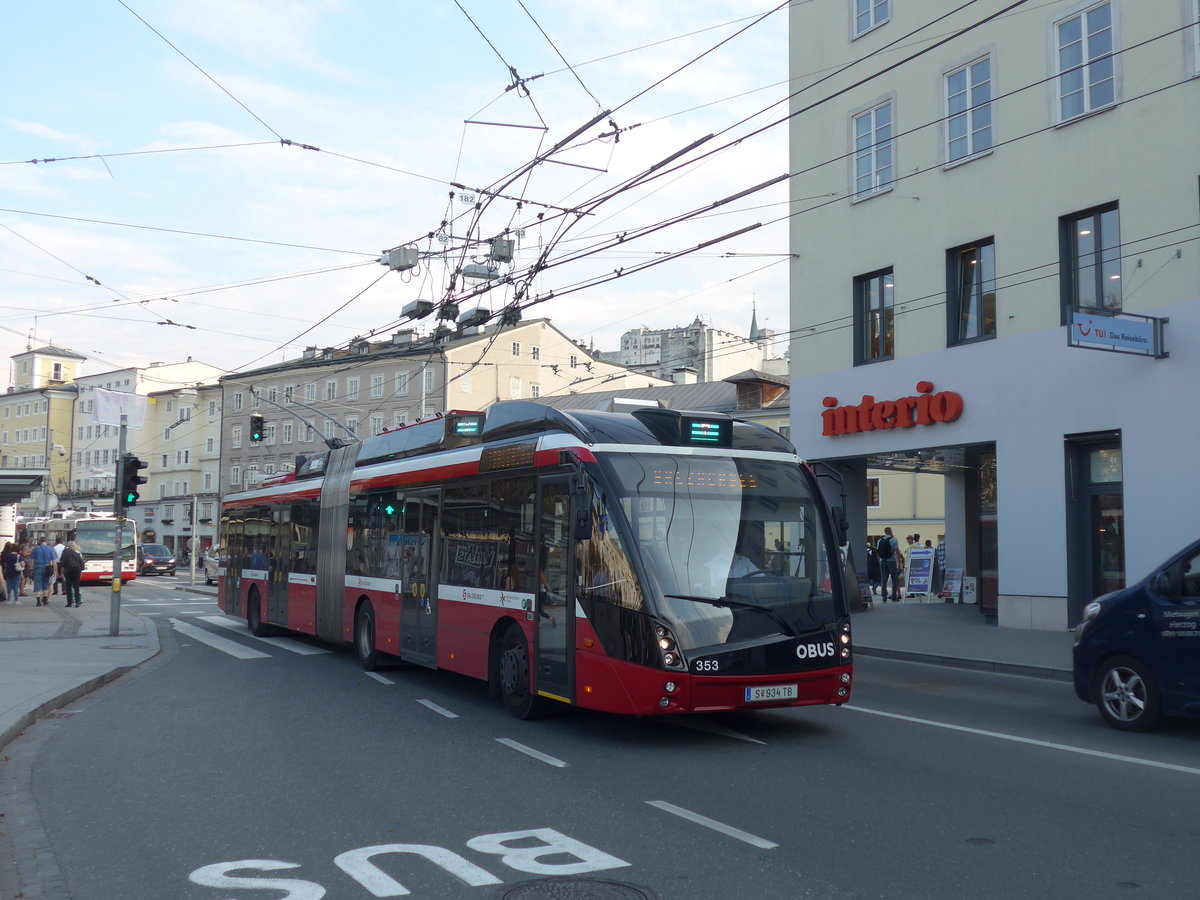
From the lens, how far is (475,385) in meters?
70.9

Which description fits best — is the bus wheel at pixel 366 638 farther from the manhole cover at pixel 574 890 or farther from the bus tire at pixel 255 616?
the manhole cover at pixel 574 890

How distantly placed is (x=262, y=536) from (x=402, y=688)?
8730mm

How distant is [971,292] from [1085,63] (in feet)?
14.5

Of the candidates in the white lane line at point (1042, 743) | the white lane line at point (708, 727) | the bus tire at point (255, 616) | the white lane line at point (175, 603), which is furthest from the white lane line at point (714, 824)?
the white lane line at point (175, 603)

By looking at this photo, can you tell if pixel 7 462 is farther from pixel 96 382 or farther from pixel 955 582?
pixel 955 582

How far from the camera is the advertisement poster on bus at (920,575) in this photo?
29938 millimetres

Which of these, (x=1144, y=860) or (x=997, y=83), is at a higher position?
(x=997, y=83)

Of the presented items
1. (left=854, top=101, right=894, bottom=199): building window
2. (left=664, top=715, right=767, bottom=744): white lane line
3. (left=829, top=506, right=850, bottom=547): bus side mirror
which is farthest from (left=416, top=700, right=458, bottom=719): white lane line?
(left=854, top=101, right=894, bottom=199): building window

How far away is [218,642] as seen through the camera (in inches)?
794

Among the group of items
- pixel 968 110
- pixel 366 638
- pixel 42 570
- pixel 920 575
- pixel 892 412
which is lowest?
pixel 366 638

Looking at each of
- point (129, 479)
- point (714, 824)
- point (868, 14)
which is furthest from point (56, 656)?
point (868, 14)

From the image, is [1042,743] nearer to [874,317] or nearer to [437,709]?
[437,709]

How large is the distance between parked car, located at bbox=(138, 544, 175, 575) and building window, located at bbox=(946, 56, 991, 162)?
49.5 metres

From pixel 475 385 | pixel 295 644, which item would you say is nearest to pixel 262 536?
pixel 295 644
